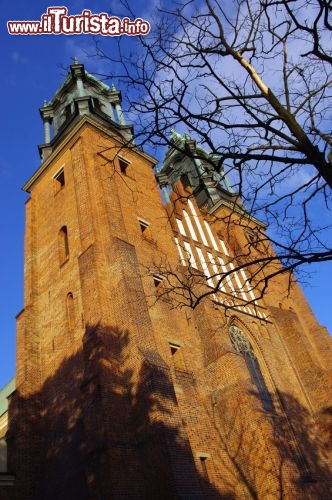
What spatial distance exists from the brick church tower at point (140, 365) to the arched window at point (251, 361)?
55 millimetres

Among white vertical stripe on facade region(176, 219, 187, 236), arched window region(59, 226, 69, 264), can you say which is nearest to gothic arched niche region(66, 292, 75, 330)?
arched window region(59, 226, 69, 264)

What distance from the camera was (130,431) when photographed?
9531mm

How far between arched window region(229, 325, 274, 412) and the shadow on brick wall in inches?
45.9

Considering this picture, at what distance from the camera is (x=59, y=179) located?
18.4 meters

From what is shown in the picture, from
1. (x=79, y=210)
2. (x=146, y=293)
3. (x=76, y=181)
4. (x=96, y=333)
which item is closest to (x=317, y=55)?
(x=96, y=333)

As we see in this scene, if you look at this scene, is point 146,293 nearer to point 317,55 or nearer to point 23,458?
point 23,458

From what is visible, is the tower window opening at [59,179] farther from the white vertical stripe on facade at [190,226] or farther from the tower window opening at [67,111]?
the white vertical stripe on facade at [190,226]

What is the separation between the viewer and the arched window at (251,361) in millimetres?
14211

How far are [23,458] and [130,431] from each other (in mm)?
3269

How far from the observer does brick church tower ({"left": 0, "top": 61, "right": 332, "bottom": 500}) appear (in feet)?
30.3

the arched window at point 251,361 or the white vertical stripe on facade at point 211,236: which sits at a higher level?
the white vertical stripe on facade at point 211,236

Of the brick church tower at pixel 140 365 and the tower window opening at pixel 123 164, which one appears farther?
the tower window opening at pixel 123 164

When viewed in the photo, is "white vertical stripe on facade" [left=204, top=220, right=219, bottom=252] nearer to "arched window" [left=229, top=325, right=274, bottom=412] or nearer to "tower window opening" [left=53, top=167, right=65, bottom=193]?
"arched window" [left=229, top=325, right=274, bottom=412]

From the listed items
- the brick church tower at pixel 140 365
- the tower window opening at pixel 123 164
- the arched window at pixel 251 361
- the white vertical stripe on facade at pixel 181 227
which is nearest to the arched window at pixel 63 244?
the brick church tower at pixel 140 365
